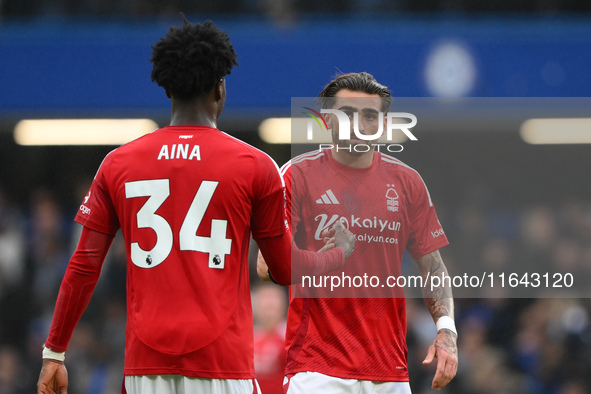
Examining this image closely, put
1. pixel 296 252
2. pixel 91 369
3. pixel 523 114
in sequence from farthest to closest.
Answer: pixel 523 114, pixel 91 369, pixel 296 252

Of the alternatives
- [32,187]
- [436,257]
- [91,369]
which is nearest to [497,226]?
[91,369]

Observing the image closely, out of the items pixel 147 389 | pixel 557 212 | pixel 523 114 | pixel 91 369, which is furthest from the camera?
pixel 523 114

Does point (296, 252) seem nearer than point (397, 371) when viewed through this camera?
Yes

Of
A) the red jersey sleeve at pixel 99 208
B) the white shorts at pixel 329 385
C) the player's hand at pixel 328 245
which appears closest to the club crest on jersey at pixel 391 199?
the player's hand at pixel 328 245

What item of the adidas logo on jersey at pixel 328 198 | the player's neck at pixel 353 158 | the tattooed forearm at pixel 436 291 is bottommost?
the tattooed forearm at pixel 436 291

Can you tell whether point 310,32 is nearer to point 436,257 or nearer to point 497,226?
point 497,226

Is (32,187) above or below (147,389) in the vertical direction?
above

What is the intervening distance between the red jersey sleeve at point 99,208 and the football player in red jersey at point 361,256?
877 millimetres

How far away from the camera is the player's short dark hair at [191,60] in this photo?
3506 millimetres

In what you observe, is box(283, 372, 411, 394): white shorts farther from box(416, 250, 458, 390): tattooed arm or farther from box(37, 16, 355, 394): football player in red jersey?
box(37, 16, 355, 394): football player in red jersey

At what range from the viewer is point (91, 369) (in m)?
10.2

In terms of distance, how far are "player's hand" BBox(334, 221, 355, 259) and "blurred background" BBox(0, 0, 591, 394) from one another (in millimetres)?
5220

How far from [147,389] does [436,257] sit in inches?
73.8

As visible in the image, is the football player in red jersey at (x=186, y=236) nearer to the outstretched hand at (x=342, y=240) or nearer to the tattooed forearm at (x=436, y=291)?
the outstretched hand at (x=342, y=240)
